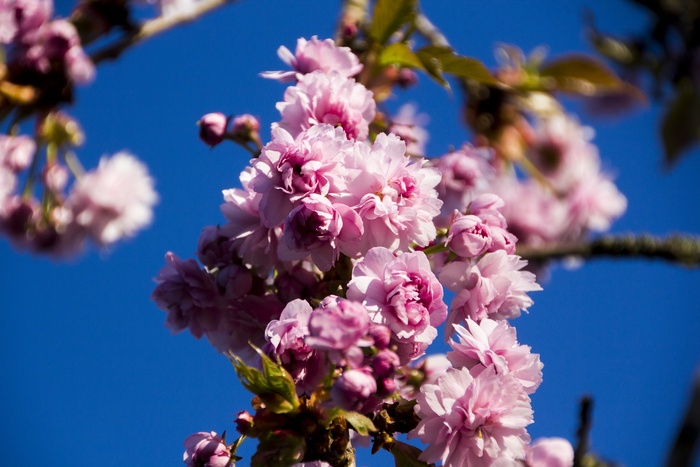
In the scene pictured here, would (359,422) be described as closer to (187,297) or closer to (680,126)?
(187,297)

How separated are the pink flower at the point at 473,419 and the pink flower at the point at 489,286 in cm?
11

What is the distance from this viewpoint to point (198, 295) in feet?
3.39

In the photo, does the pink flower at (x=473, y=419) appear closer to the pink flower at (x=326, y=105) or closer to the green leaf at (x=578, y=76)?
the pink flower at (x=326, y=105)

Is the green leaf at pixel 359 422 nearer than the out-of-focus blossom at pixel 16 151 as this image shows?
Yes

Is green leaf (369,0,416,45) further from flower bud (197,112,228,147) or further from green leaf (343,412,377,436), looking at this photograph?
green leaf (343,412,377,436)

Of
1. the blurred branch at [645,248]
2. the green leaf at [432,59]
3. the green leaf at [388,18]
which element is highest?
the green leaf at [388,18]

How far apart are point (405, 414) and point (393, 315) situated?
0.54 ft

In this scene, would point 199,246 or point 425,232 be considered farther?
point 199,246

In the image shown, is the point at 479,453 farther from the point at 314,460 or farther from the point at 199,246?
the point at 199,246

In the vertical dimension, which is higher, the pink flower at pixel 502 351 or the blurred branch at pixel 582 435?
the pink flower at pixel 502 351

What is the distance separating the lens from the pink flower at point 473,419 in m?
0.84

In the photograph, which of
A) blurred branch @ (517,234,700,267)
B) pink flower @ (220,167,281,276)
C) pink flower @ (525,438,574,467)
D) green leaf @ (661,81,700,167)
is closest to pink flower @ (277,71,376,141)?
pink flower @ (220,167,281,276)

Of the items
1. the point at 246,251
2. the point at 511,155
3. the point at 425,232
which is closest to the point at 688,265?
the point at 425,232

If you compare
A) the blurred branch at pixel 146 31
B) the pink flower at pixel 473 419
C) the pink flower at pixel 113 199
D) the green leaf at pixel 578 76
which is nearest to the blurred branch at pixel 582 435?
the pink flower at pixel 473 419
